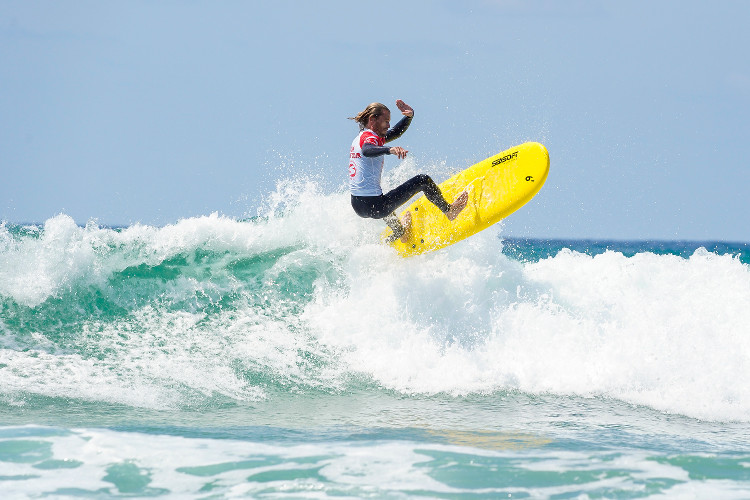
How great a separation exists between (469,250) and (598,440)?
3713mm

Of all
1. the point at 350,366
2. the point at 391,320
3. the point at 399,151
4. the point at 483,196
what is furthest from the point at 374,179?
the point at 350,366

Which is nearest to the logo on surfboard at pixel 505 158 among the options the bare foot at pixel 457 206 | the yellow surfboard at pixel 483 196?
the yellow surfboard at pixel 483 196

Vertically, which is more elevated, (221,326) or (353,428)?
(221,326)

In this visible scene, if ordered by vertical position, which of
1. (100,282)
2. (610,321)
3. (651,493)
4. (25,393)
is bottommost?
(651,493)

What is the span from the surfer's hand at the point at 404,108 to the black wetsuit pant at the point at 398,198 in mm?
805

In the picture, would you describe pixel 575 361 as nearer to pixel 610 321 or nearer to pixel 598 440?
pixel 610 321

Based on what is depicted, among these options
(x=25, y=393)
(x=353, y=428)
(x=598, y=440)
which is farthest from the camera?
(x=25, y=393)

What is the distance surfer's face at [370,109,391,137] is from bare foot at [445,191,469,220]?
1.12 metres

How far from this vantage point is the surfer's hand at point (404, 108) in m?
7.85

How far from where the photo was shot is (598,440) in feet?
16.5

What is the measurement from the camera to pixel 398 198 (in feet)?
24.5

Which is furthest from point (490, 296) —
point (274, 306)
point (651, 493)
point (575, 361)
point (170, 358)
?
point (651, 493)

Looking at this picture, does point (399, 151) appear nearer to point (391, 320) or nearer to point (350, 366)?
point (391, 320)

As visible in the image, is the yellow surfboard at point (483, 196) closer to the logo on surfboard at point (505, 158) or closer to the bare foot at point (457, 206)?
the logo on surfboard at point (505, 158)
